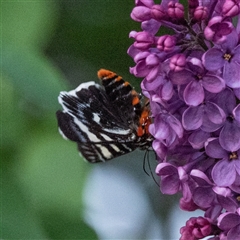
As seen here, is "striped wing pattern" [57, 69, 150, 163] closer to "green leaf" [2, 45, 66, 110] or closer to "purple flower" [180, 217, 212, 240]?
"purple flower" [180, 217, 212, 240]

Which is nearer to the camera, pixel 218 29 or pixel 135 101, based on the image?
pixel 218 29

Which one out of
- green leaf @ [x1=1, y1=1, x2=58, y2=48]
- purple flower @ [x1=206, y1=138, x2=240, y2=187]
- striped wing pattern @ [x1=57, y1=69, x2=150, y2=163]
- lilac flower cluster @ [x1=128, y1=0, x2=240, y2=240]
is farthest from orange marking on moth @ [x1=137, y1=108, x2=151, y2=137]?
green leaf @ [x1=1, y1=1, x2=58, y2=48]

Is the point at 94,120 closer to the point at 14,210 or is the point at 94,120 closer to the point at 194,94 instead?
the point at 194,94

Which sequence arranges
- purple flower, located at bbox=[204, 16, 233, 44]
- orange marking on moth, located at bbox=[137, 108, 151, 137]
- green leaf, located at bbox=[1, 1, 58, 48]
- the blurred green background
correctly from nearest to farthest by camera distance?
purple flower, located at bbox=[204, 16, 233, 44], orange marking on moth, located at bbox=[137, 108, 151, 137], the blurred green background, green leaf, located at bbox=[1, 1, 58, 48]

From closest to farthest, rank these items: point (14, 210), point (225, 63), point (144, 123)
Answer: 1. point (225, 63)
2. point (144, 123)
3. point (14, 210)

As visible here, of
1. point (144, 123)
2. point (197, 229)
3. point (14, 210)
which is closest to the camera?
point (197, 229)

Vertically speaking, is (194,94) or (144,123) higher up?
(194,94)

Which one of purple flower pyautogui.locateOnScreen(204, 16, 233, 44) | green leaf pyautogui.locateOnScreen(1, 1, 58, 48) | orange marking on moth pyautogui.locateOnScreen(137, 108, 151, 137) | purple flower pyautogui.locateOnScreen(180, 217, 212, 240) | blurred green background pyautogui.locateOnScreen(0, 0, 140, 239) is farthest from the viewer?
green leaf pyautogui.locateOnScreen(1, 1, 58, 48)

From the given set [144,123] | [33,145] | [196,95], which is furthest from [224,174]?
[33,145]

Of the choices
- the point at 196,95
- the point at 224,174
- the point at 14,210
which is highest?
the point at 196,95

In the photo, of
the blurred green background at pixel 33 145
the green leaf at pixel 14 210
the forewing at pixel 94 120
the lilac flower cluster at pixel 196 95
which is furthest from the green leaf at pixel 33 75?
the lilac flower cluster at pixel 196 95
